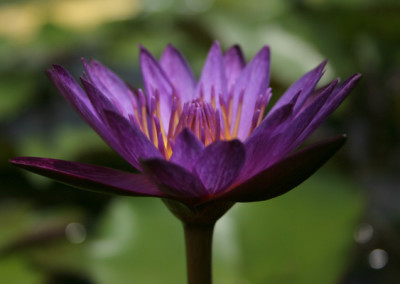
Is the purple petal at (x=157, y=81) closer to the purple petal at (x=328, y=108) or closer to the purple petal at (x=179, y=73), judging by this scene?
the purple petal at (x=179, y=73)

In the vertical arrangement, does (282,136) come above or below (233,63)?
below

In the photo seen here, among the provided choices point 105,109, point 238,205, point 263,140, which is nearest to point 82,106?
point 105,109

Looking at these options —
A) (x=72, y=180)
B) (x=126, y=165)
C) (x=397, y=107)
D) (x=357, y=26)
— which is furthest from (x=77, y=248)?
(x=357, y=26)

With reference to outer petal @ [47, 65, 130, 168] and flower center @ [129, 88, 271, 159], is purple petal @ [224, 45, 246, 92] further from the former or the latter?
outer petal @ [47, 65, 130, 168]

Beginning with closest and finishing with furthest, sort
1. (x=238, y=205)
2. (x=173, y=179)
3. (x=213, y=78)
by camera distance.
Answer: (x=173, y=179)
(x=213, y=78)
(x=238, y=205)

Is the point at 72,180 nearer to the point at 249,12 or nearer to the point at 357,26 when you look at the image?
the point at 357,26

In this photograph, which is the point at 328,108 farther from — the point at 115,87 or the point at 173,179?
the point at 115,87

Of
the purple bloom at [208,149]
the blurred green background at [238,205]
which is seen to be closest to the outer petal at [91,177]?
the purple bloom at [208,149]
